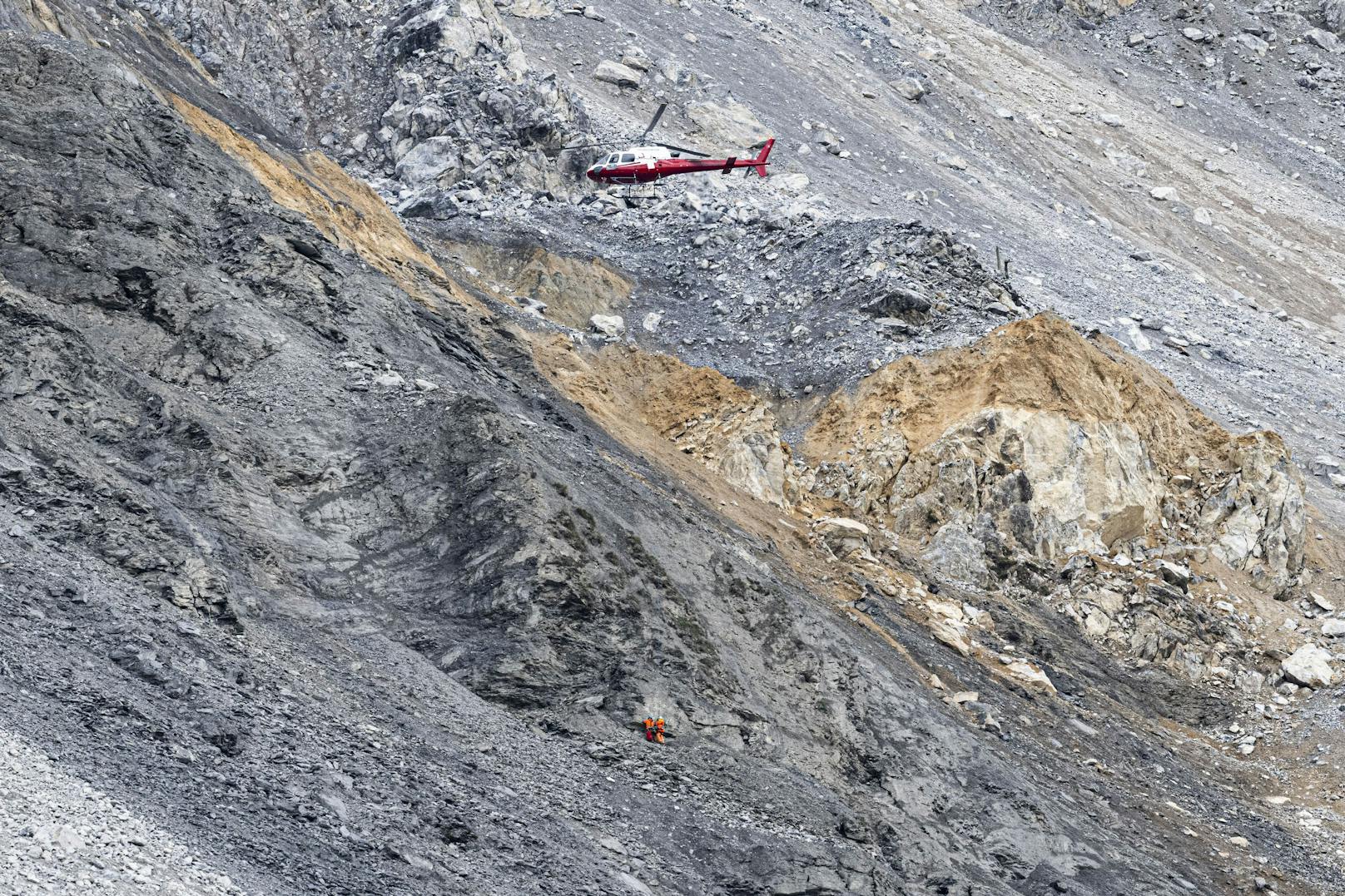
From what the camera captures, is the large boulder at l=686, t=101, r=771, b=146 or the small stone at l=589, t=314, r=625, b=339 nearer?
the small stone at l=589, t=314, r=625, b=339

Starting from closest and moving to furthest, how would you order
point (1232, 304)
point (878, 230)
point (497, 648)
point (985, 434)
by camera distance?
point (497, 648) → point (985, 434) → point (878, 230) → point (1232, 304)

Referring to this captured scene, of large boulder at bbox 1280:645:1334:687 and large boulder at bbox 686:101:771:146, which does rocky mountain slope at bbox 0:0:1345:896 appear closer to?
large boulder at bbox 1280:645:1334:687

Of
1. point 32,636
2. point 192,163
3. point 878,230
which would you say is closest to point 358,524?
point 32,636

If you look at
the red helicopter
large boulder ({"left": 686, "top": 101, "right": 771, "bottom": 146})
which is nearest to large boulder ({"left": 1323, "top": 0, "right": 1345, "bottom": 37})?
large boulder ({"left": 686, "top": 101, "right": 771, "bottom": 146})

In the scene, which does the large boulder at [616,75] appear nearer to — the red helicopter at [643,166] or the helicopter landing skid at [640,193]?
the red helicopter at [643,166]

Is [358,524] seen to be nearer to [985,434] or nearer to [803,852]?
[803,852]

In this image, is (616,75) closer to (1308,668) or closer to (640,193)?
(640,193)

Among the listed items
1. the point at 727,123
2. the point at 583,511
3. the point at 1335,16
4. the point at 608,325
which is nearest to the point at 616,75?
the point at 727,123

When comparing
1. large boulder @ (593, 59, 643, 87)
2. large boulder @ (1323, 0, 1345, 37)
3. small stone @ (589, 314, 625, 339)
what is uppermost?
large boulder @ (1323, 0, 1345, 37)
